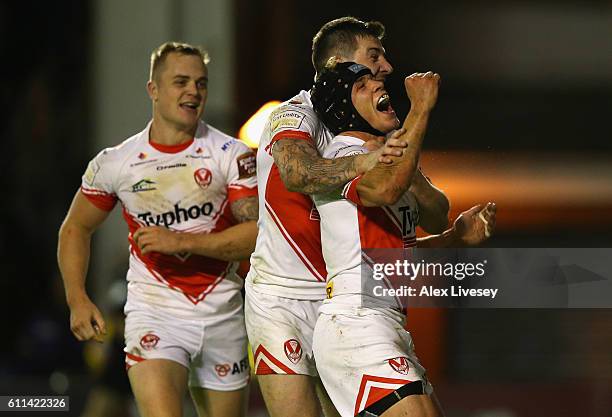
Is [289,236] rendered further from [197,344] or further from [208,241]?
[197,344]

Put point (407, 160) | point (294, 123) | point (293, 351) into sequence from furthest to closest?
point (293, 351)
point (294, 123)
point (407, 160)

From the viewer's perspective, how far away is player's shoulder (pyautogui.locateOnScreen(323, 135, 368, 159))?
5.27 metres

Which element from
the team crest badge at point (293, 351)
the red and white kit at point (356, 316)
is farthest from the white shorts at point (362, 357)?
the team crest badge at point (293, 351)

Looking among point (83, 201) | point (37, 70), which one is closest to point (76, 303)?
point (83, 201)

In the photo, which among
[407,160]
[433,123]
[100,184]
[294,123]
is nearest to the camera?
[407,160]

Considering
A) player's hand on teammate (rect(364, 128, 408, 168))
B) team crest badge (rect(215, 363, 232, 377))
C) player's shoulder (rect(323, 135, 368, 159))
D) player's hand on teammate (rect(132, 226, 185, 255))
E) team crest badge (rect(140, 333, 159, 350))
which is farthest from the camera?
team crest badge (rect(215, 363, 232, 377))

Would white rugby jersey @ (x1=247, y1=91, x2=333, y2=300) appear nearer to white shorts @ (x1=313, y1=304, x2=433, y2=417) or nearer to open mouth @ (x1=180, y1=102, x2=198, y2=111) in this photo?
white shorts @ (x1=313, y1=304, x2=433, y2=417)

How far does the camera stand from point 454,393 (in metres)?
9.32

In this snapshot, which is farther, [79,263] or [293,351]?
[79,263]

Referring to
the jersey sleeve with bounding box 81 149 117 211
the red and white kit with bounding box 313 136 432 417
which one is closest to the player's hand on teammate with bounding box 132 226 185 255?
the jersey sleeve with bounding box 81 149 117 211

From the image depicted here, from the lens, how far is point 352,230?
5188 millimetres

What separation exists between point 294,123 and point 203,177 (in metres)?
1.11

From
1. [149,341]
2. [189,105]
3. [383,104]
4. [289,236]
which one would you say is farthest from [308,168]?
[149,341]

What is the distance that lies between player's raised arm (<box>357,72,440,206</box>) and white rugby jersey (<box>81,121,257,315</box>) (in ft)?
4.90
